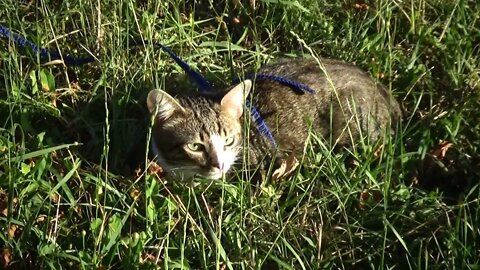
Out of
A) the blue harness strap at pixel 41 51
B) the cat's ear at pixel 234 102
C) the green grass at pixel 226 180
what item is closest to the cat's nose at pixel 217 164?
the green grass at pixel 226 180

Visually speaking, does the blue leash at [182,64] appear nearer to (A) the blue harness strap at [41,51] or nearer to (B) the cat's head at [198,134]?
(A) the blue harness strap at [41,51]

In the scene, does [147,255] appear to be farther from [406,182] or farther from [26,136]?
[406,182]

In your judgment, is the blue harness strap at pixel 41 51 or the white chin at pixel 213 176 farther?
the blue harness strap at pixel 41 51

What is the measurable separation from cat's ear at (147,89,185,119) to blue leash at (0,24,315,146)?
1.08 ft

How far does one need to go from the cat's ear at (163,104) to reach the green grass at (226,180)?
0.68 ft

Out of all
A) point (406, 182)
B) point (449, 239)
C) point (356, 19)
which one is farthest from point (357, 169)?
point (356, 19)

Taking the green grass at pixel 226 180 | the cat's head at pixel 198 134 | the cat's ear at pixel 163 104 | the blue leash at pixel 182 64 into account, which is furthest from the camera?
the blue leash at pixel 182 64

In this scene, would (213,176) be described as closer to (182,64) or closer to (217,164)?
(217,164)

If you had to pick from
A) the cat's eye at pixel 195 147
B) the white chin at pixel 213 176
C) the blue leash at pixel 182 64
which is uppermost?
the blue leash at pixel 182 64

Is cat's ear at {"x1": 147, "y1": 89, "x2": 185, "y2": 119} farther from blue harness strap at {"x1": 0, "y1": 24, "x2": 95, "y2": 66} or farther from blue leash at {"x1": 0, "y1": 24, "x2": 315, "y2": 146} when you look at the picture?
blue harness strap at {"x1": 0, "y1": 24, "x2": 95, "y2": 66}

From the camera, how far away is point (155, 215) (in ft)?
11.3

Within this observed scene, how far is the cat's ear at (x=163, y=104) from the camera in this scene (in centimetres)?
367

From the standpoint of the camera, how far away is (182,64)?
13.6 feet

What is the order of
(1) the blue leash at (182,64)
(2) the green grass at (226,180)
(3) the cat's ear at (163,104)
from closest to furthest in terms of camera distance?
1. (2) the green grass at (226,180)
2. (3) the cat's ear at (163,104)
3. (1) the blue leash at (182,64)
